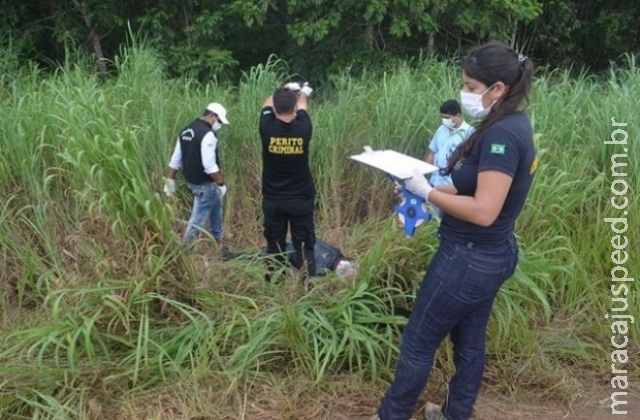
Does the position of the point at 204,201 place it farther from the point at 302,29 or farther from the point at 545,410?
the point at 302,29

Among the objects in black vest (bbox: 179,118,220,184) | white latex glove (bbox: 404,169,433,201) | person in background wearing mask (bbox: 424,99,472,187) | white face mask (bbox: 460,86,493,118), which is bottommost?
black vest (bbox: 179,118,220,184)

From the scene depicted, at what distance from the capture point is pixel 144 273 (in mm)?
3232

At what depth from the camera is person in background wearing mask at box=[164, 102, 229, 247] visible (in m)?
4.91

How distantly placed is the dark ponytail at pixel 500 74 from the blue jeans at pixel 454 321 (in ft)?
1.45

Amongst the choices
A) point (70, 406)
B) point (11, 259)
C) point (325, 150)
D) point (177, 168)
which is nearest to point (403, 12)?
point (325, 150)

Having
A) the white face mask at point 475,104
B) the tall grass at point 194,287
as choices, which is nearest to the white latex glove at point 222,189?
the tall grass at point 194,287

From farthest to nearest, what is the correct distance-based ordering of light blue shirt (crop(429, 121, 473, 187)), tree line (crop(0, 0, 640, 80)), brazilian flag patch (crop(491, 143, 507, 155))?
tree line (crop(0, 0, 640, 80)) < light blue shirt (crop(429, 121, 473, 187)) < brazilian flag patch (crop(491, 143, 507, 155))

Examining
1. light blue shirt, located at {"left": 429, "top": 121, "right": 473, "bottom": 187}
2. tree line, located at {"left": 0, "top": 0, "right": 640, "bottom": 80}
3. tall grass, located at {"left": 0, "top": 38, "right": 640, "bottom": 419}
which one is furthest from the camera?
tree line, located at {"left": 0, "top": 0, "right": 640, "bottom": 80}

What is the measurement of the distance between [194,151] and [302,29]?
13.4ft

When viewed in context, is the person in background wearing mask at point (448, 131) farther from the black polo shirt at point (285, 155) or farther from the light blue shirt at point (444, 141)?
the black polo shirt at point (285, 155)

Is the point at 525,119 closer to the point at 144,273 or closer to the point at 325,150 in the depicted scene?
the point at 144,273

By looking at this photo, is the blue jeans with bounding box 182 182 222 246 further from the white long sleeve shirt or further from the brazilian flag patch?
the brazilian flag patch

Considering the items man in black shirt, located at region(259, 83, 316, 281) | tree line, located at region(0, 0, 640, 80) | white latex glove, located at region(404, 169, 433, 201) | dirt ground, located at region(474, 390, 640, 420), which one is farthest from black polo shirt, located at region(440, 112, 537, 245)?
tree line, located at region(0, 0, 640, 80)

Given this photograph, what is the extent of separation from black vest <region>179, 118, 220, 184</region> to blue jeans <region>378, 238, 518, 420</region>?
106 inches
